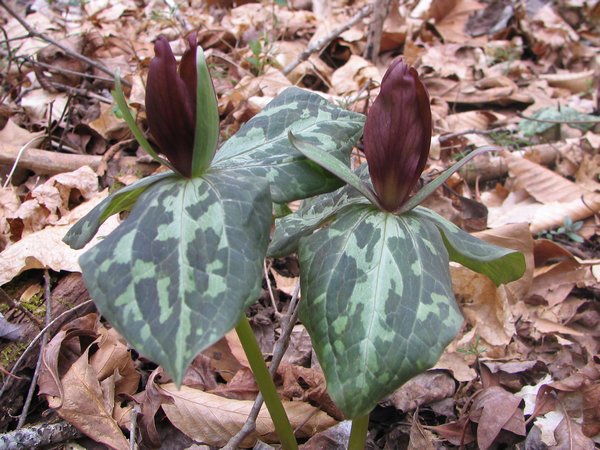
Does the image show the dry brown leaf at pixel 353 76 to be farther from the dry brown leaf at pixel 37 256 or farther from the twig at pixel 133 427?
the twig at pixel 133 427

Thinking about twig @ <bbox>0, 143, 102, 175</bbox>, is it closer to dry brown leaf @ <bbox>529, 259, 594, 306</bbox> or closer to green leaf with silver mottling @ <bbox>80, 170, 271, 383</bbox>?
green leaf with silver mottling @ <bbox>80, 170, 271, 383</bbox>

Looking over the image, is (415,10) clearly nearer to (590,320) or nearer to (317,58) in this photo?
(317,58)

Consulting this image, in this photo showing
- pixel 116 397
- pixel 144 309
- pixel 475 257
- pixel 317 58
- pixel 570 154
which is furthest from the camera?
Result: pixel 317 58

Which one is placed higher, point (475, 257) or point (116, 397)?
point (475, 257)

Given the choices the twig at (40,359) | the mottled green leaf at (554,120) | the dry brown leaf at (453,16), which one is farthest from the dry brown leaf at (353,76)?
the twig at (40,359)

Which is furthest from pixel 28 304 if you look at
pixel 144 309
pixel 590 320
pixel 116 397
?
pixel 590 320

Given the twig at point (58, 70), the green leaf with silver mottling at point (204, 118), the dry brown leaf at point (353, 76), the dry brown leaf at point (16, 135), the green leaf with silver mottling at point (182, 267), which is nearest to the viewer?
the green leaf with silver mottling at point (182, 267)

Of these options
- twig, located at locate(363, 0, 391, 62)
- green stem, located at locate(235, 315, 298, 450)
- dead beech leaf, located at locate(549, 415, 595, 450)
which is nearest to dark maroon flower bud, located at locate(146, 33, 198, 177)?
green stem, located at locate(235, 315, 298, 450)

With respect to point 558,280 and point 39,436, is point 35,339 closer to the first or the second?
point 39,436

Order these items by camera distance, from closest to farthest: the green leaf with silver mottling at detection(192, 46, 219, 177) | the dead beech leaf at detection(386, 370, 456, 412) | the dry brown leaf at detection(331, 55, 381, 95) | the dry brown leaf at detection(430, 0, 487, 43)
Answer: the green leaf with silver mottling at detection(192, 46, 219, 177), the dead beech leaf at detection(386, 370, 456, 412), the dry brown leaf at detection(331, 55, 381, 95), the dry brown leaf at detection(430, 0, 487, 43)
